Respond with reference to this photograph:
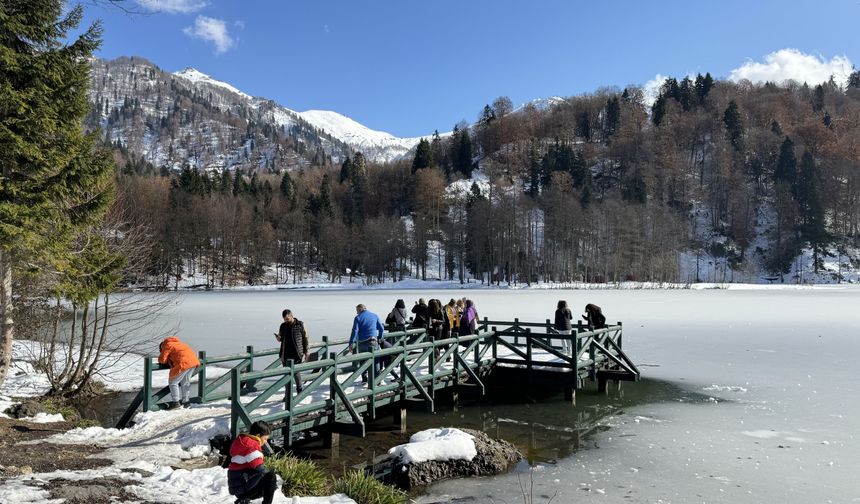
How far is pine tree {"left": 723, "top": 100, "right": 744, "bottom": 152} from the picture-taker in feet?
340

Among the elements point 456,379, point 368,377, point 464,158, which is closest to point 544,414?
point 456,379

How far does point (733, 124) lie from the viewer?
105m

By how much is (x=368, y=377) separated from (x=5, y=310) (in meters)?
6.46

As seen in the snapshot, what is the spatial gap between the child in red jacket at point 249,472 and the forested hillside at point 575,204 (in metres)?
55.7

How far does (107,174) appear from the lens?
406 inches

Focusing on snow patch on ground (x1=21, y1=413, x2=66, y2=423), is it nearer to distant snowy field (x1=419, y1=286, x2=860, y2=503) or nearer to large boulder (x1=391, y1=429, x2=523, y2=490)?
large boulder (x1=391, y1=429, x2=523, y2=490)

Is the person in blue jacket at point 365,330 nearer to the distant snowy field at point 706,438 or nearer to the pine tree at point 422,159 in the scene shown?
the distant snowy field at point 706,438

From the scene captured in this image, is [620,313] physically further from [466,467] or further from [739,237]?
[739,237]

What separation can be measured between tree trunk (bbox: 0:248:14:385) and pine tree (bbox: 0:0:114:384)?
0.05 feet

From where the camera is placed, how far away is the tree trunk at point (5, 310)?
953 centimetres

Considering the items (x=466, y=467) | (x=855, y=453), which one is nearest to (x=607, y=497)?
(x=466, y=467)

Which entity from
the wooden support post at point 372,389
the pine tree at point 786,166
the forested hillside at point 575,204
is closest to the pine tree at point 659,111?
the forested hillside at point 575,204

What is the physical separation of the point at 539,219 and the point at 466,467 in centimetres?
8315

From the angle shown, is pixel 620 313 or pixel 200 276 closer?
pixel 620 313
